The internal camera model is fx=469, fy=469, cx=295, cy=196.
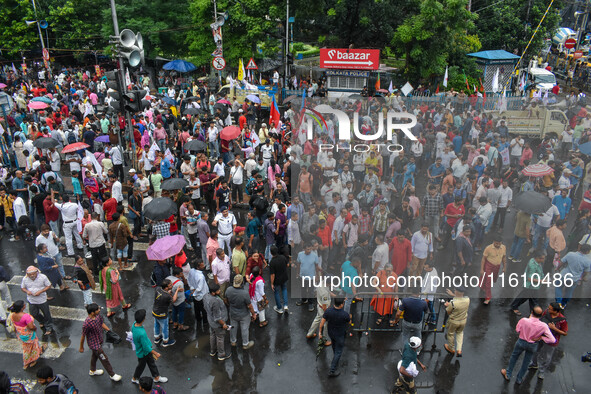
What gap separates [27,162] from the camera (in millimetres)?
15445

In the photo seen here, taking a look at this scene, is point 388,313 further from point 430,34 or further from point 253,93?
point 430,34

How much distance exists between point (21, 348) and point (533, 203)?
10685 millimetres

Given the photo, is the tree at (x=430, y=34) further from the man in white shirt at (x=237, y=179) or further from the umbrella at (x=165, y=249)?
the umbrella at (x=165, y=249)

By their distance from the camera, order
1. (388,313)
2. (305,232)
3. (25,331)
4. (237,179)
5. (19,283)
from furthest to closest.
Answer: (237,179), (305,232), (19,283), (388,313), (25,331)

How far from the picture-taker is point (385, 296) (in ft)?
29.0

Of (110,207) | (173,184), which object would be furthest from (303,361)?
(110,207)

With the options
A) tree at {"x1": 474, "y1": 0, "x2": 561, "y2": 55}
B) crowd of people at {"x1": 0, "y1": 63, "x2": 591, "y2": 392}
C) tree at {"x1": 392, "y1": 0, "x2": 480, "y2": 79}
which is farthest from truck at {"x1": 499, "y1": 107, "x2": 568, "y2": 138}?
tree at {"x1": 474, "y1": 0, "x2": 561, "y2": 55}

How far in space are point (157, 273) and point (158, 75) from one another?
3029 cm

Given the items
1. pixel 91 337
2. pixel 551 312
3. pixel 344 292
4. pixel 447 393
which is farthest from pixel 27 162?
pixel 551 312

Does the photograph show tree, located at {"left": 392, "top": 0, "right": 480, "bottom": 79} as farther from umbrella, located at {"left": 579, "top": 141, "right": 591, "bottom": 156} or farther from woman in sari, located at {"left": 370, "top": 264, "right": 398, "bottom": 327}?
woman in sari, located at {"left": 370, "top": 264, "right": 398, "bottom": 327}

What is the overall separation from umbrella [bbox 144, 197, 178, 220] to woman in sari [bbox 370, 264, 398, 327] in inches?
184

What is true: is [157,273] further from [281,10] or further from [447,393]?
[281,10]

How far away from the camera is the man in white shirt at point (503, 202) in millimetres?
12047

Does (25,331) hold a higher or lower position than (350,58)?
lower
